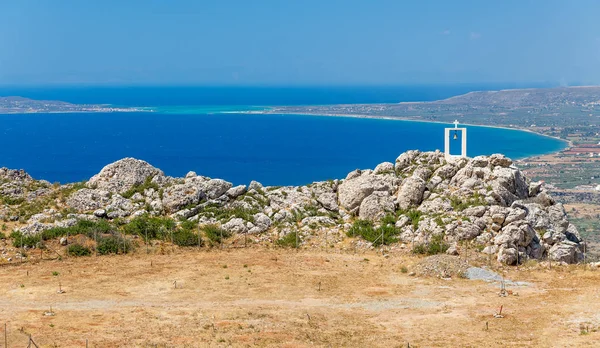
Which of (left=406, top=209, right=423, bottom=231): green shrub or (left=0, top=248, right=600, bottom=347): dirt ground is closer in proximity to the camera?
(left=0, top=248, right=600, bottom=347): dirt ground

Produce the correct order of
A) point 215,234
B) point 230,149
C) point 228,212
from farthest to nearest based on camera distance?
1. point 230,149
2. point 228,212
3. point 215,234

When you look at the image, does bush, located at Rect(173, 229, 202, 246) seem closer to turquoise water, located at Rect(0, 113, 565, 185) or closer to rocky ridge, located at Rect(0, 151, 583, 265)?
rocky ridge, located at Rect(0, 151, 583, 265)

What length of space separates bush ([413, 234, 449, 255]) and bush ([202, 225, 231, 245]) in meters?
9.75

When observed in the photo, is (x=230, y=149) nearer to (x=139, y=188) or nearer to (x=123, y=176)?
(x=123, y=176)

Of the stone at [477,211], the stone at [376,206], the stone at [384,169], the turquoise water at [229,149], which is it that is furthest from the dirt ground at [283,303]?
the turquoise water at [229,149]

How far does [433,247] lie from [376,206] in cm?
500

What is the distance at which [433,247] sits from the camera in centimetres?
3128

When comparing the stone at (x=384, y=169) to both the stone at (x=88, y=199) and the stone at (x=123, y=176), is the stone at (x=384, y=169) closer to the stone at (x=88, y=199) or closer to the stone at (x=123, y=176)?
the stone at (x=123, y=176)

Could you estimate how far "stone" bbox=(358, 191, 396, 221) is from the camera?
35250 millimetres

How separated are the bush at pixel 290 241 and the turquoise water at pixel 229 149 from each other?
72.9 m

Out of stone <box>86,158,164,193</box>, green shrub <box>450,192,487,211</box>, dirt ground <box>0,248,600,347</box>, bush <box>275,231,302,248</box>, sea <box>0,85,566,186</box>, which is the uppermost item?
stone <box>86,158,164,193</box>

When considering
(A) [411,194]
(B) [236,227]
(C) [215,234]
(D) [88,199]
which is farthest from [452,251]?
(D) [88,199]

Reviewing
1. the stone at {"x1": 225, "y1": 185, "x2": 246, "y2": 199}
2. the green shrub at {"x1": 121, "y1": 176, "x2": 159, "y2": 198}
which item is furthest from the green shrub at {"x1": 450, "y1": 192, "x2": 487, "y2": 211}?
the green shrub at {"x1": 121, "y1": 176, "x2": 159, "y2": 198}

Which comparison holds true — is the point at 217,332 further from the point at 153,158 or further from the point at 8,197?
the point at 153,158
